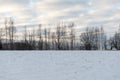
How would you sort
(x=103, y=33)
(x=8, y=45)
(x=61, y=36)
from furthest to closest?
(x=103, y=33)
(x=61, y=36)
(x=8, y=45)

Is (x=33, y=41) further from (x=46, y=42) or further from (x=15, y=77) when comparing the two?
(x=15, y=77)

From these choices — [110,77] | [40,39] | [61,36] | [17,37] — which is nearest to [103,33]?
[61,36]

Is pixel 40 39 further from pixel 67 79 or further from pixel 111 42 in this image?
pixel 67 79

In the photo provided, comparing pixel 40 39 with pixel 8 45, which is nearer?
pixel 8 45

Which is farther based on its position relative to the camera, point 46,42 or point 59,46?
point 46,42

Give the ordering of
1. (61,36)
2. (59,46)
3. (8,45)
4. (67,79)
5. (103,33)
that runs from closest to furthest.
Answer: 1. (67,79)
2. (8,45)
3. (59,46)
4. (61,36)
5. (103,33)

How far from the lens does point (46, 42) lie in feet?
206

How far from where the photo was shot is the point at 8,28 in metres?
54.6

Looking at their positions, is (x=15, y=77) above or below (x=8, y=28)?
below

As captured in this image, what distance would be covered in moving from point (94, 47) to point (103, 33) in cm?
993

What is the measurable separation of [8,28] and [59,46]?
41.6ft

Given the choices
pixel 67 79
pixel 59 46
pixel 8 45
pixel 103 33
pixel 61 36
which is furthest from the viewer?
pixel 103 33

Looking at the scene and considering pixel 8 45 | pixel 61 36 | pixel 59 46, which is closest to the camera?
pixel 8 45

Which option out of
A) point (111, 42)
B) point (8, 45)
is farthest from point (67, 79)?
point (111, 42)
